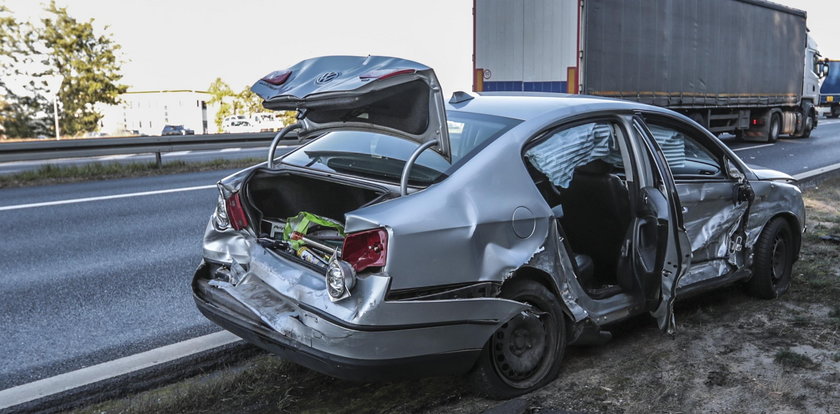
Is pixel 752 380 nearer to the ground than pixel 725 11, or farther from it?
nearer to the ground

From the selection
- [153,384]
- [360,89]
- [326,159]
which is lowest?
[153,384]

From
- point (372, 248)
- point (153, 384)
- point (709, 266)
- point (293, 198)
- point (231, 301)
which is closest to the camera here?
point (372, 248)

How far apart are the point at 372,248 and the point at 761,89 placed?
21814 mm

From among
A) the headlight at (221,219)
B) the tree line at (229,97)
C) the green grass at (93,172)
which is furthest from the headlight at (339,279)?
the tree line at (229,97)

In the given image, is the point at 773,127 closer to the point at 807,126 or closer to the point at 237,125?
the point at 807,126

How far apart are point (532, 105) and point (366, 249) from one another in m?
1.48

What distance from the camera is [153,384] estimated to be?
158 inches

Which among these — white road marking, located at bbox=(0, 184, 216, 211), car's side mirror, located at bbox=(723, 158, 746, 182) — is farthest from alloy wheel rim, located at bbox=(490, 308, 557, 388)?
white road marking, located at bbox=(0, 184, 216, 211)

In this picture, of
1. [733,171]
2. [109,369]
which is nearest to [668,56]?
[733,171]

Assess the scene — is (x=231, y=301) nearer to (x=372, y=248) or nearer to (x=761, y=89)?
(x=372, y=248)

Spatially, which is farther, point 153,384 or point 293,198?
point 293,198

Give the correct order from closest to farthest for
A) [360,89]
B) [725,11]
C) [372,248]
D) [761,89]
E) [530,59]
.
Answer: [372,248] → [360,89] → [530,59] → [725,11] → [761,89]

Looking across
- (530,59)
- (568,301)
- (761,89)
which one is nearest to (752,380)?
(568,301)

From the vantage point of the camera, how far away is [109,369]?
4152 millimetres
